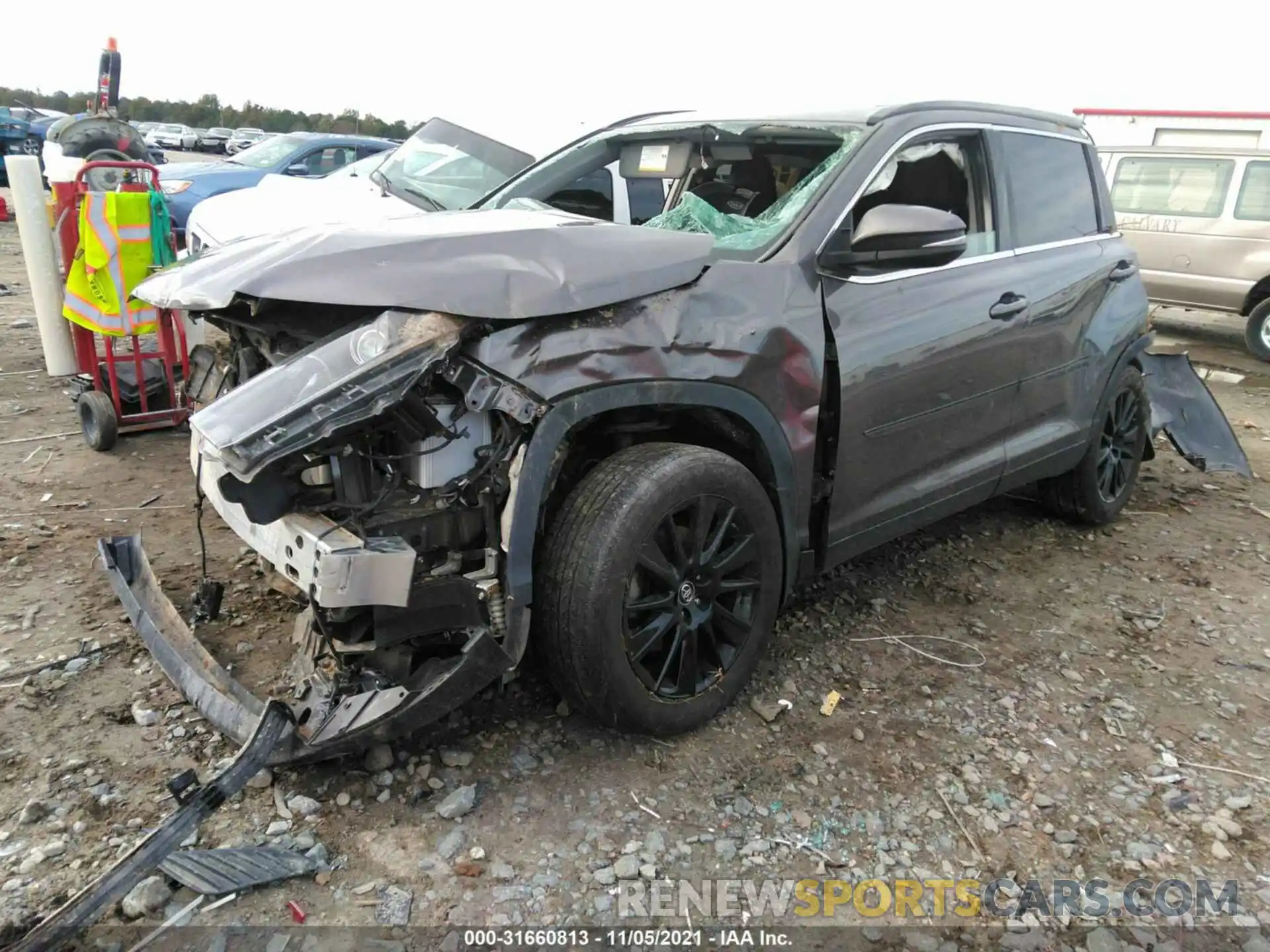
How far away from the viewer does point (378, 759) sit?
100.0 inches

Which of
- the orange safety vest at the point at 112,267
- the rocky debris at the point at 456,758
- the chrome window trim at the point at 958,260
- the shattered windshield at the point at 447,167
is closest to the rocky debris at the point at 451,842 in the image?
the rocky debris at the point at 456,758

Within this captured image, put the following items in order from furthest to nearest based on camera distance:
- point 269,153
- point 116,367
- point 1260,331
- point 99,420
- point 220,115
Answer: point 220,115 < point 269,153 < point 1260,331 < point 116,367 < point 99,420

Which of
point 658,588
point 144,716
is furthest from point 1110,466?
point 144,716

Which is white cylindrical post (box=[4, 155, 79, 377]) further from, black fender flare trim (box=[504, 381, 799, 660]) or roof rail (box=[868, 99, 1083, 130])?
roof rail (box=[868, 99, 1083, 130])

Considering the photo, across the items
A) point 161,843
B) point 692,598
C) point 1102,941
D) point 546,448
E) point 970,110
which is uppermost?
point 970,110

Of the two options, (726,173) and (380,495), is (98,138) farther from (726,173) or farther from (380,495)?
(380,495)

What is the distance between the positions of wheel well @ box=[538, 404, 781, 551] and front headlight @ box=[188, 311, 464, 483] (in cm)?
48

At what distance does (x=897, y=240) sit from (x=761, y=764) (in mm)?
1598

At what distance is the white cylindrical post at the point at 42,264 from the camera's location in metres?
4.95

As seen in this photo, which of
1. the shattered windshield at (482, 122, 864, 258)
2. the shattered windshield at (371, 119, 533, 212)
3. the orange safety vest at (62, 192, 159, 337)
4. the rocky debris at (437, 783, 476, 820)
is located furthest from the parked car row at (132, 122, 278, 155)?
the rocky debris at (437, 783, 476, 820)

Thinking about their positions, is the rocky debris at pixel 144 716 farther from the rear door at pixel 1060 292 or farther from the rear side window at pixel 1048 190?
the rear side window at pixel 1048 190

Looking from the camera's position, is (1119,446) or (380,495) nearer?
(380,495)

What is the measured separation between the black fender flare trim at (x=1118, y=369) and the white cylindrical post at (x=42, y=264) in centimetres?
538

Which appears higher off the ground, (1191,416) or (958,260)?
(958,260)
